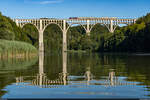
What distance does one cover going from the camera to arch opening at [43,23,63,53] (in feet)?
372

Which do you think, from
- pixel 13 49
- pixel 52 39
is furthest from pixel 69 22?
pixel 13 49

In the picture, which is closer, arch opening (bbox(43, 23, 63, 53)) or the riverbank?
the riverbank

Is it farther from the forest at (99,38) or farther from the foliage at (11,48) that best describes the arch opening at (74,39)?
the foliage at (11,48)

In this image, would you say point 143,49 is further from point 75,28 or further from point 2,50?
point 75,28

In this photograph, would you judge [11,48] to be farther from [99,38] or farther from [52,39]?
[52,39]

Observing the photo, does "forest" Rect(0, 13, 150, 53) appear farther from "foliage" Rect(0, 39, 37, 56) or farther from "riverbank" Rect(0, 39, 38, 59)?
"foliage" Rect(0, 39, 37, 56)

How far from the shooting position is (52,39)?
122750mm

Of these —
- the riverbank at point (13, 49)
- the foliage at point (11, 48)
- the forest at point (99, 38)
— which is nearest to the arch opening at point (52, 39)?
the forest at point (99, 38)

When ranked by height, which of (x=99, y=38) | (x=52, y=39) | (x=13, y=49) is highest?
(x=52, y=39)

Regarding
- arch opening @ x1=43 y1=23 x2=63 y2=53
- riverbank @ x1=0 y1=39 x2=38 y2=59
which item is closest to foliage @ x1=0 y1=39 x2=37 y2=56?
riverbank @ x1=0 y1=39 x2=38 y2=59

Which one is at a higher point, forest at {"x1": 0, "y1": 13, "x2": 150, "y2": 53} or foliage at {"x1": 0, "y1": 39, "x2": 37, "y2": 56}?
forest at {"x1": 0, "y1": 13, "x2": 150, "y2": 53}

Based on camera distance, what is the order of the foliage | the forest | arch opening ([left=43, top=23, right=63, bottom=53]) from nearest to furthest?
the foliage < the forest < arch opening ([left=43, top=23, right=63, bottom=53])

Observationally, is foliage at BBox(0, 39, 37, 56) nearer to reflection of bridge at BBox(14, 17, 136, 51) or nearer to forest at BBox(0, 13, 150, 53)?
forest at BBox(0, 13, 150, 53)

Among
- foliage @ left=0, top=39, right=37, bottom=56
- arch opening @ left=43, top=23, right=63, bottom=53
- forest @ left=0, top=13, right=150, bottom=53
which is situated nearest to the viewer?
foliage @ left=0, top=39, right=37, bottom=56
